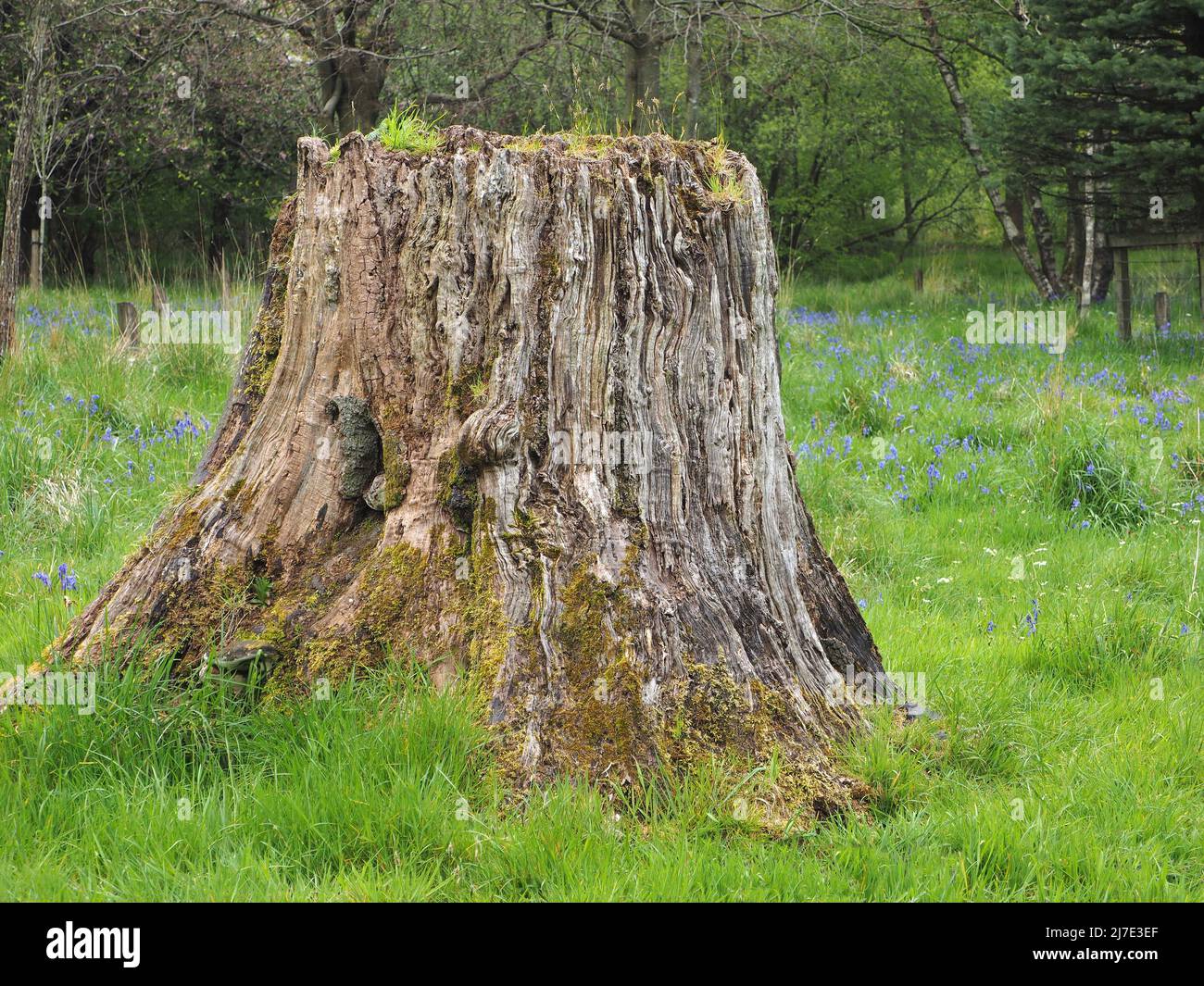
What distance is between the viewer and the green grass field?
255 cm

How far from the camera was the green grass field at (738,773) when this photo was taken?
2.55 m

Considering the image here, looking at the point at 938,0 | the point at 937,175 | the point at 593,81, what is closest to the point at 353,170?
the point at 593,81

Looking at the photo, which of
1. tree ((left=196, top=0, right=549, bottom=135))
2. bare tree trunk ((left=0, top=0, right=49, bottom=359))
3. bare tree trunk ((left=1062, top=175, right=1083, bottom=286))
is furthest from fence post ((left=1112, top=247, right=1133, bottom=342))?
bare tree trunk ((left=0, top=0, right=49, bottom=359))

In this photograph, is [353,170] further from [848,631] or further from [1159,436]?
[1159,436]

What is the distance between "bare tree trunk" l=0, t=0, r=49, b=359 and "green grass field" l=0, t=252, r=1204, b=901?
1.14 m

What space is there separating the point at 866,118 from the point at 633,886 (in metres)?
24.4

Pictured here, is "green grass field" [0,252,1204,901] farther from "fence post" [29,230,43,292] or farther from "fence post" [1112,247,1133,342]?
"fence post" [29,230,43,292]

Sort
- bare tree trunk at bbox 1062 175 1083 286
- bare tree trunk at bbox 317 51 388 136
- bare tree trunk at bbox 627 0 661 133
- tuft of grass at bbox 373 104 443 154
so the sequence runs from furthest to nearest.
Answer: bare tree trunk at bbox 1062 175 1083 286 < bare tree trunk at bbox 317 51 388 136 < bare tree trunk at bbox 627 0 661 133 < tuft of grass at bbox 373 104 443 154

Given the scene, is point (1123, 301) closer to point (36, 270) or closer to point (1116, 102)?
point (1116, 102)

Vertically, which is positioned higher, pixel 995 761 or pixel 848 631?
pixel 848 631

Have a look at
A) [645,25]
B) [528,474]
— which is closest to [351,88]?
[645,25]

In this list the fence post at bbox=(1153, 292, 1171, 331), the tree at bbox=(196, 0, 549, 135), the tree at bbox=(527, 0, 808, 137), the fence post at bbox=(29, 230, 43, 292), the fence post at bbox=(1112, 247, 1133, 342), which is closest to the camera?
the fence post at bbox=(1112, 247, 1133, 342)

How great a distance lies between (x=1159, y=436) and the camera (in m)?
7.16

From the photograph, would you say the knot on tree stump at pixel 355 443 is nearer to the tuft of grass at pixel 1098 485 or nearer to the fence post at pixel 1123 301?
the tuft of grass at pixel 1098 485
